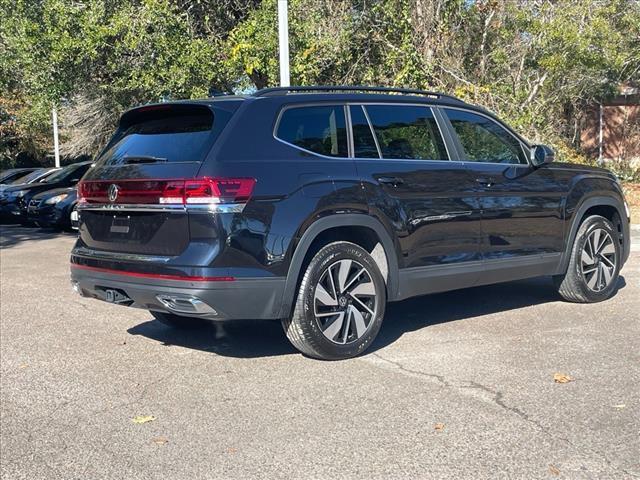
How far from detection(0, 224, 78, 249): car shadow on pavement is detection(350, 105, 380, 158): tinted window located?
10.7 meters

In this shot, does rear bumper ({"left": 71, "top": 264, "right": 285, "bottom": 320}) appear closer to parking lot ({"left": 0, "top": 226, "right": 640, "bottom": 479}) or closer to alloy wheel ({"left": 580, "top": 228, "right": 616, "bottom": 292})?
parking lot ({"left": 0, "top": 226, "right": 640, "bottom": 479})

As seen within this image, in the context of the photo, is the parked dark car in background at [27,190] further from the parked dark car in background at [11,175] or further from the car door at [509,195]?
the car door at [509,195]

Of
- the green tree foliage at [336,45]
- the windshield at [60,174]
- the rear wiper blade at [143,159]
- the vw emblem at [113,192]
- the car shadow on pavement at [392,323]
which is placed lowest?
the windshield at [60,174]

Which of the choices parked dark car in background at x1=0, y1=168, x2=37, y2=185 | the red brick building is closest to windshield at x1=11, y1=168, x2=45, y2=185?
parked dark car in background at x1=0, y1=168, x2=37, y2=185

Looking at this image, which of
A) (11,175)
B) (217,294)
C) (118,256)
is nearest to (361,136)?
(217,294)

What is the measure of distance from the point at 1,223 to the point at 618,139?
62.9 ft

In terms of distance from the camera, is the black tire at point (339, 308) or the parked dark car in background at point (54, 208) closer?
the black tire at point (339, 308)

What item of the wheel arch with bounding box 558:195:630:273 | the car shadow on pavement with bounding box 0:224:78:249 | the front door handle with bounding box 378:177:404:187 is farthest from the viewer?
the car shadow on pavement with bounding box 0:224:78:249

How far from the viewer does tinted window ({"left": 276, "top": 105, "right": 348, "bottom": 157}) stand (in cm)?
551

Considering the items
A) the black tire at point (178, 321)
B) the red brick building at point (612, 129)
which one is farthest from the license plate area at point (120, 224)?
the red brick building at point (612, 129)

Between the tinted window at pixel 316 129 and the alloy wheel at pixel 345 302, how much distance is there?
88 centimetres

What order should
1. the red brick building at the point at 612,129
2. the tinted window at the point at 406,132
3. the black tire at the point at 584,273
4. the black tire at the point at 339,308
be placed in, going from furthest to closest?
the red brick building at the point at 612,129
the black tire at the point at 584,273
the tinted window at the point at 406,132
the black tire at the point at 339,308

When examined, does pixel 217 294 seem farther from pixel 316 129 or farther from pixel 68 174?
pixel 68 174

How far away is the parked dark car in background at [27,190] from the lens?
19.3m
